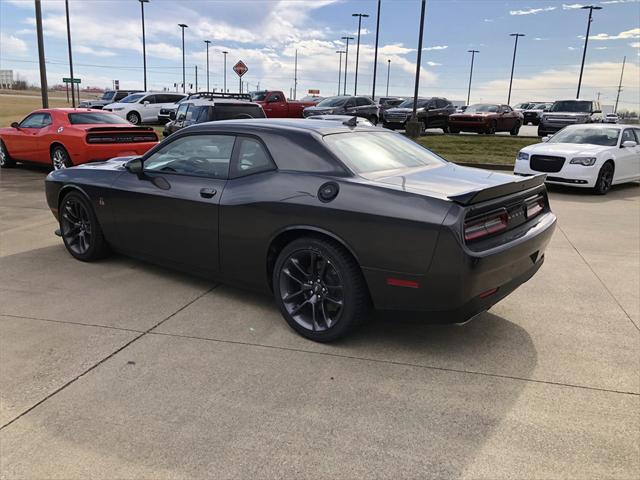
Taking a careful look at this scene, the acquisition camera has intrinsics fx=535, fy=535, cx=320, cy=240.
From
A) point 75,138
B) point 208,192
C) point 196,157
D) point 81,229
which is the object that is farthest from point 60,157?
point 208,192

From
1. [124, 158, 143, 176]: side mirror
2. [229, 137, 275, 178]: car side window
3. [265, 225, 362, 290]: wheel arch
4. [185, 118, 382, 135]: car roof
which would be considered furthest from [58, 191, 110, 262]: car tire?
[265, 225, 362, 290]: wheel arch

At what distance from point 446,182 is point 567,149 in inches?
331

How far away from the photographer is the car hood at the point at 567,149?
34.7 feet

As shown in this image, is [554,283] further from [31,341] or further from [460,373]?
[31,341]

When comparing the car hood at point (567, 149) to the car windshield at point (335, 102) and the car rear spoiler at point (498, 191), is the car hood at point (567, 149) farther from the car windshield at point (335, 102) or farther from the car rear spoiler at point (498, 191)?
the car windshield at point (335, 102)

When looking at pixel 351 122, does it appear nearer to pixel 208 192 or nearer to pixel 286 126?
pixel 286 126

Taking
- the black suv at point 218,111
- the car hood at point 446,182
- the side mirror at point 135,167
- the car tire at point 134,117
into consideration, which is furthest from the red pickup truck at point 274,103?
the car hood at point 446,182

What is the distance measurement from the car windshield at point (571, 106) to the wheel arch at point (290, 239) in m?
22.8

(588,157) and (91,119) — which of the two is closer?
(588,157)

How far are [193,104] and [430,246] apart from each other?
1113 centimetres

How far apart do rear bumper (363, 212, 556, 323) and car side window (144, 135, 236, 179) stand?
5.29 ft

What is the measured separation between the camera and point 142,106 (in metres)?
27.4

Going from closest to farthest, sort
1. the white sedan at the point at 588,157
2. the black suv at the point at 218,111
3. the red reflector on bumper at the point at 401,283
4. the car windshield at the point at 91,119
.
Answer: the red reflector on bumper at the point at 401,283 < the white sedan at the point at 588,157 < the car windshield at the point at 91,119 < the black suv at the point at 218,111

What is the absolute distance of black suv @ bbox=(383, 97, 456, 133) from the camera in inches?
1000
